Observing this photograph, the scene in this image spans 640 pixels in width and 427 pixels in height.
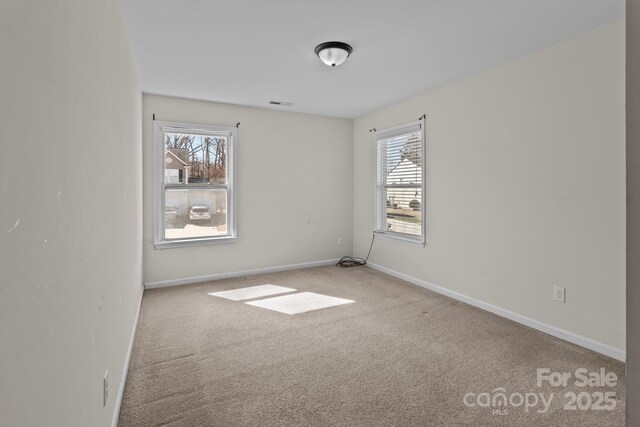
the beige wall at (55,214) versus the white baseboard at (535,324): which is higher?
the beige wall at (55,214)

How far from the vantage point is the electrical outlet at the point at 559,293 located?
2.81m

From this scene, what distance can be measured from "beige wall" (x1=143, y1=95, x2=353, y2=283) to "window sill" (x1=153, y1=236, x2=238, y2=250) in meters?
0.07

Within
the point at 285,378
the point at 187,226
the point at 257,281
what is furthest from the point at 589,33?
the point at 187,226

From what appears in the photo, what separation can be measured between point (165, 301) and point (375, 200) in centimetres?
308

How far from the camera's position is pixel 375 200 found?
201 inches

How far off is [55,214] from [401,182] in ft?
13.6

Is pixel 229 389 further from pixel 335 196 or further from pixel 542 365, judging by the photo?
pixel 335 196

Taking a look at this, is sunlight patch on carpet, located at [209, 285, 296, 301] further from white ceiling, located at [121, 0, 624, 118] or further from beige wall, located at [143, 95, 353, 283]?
white ceiling, located at [121, 0, 624, 118]

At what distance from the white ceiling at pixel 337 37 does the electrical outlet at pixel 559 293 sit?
6.56 feet

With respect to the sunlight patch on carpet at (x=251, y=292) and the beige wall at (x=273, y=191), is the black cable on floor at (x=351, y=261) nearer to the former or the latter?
the beige wall at (x=273, y=191)

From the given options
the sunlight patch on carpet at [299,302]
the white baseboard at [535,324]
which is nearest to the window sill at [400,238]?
the white baseboard at [535,324]

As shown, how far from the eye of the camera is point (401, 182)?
4.66 meters

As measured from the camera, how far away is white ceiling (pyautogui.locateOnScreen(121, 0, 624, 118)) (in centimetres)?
228
